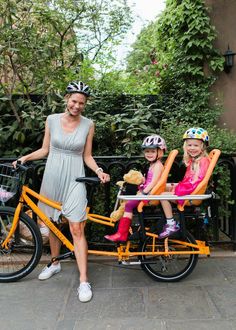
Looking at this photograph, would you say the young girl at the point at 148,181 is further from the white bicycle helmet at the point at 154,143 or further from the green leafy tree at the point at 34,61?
the green leafy tree at the point at 34,61

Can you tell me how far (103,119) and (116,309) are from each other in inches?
108

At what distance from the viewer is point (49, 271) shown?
3.80m

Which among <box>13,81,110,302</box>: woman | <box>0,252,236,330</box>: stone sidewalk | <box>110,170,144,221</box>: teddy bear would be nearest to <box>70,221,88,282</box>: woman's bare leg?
<box>13,81,110,302</box>: woman

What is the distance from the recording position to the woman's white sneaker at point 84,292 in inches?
130

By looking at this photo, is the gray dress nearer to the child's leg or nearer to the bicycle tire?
the child's leg

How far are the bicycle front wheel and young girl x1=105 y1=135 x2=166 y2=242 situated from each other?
0.71 meters

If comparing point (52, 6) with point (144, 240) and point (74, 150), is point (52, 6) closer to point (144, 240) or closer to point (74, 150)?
point (74, 150)

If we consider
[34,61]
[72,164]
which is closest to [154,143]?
[72,164]

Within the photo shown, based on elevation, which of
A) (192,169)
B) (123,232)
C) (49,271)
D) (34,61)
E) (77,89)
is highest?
(34,61)

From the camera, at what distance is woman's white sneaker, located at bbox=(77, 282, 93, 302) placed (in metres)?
3.30

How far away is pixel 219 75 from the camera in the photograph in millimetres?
5891

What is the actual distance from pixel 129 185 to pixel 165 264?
868mm

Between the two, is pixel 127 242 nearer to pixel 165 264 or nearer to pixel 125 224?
pixel 125 224

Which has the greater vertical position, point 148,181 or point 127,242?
point 148,181
